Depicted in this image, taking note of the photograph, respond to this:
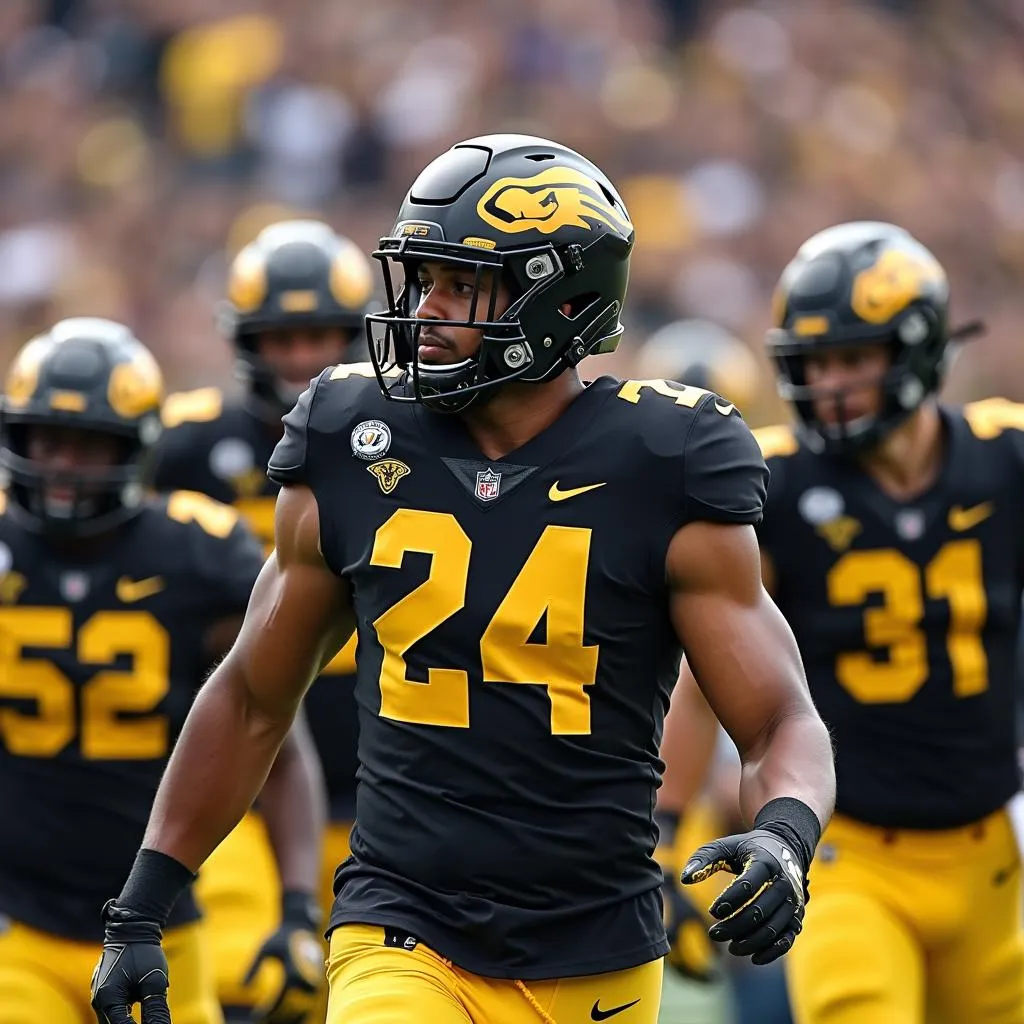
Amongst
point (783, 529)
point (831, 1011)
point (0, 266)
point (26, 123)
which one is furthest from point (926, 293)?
point (26, 123)

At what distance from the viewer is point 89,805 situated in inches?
181

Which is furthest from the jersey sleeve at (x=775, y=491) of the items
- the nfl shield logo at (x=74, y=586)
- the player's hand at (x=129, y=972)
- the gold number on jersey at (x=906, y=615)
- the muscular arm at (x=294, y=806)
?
the player's hand at (x=129, y=972)

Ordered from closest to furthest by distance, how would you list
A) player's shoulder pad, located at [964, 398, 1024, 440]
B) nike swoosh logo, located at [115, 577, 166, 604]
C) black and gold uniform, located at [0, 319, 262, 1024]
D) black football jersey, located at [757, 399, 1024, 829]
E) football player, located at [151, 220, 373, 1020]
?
1. black and gold uniform, located at [0, 319, 262, 1024]
2. nike swoosh logo, located at [115, 577, 166, 604]
3. black football jersey, located at [757, 399, 1024, 829]
4. player's shoulder pad, located at [964, 398, 1024, 440]
5. football player, located at [151, 220, 373, 1020]

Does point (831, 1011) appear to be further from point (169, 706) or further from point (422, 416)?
point (422, 416)

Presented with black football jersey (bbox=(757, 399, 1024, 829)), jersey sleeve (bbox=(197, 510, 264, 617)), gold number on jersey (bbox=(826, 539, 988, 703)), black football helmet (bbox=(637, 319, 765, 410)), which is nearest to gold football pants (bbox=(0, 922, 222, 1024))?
jersey sleeve (bbox=(197, 510, 264, 617))

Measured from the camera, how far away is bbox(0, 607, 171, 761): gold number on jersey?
4.61 m

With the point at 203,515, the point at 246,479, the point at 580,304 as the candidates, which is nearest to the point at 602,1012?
the point at 580,304

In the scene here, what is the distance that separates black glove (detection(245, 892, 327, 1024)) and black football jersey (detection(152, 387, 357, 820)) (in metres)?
1.46

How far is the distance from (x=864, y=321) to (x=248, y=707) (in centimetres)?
229

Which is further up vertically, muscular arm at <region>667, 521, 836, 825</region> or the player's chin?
the player's chin

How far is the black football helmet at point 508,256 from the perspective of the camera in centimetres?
325

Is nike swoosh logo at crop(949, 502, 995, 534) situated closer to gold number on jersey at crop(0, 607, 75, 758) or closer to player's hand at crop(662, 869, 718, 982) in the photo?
player's hand at crop(662, 869, 718, 982)

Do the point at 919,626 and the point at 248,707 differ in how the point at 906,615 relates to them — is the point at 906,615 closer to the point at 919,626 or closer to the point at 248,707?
the point at 919,626

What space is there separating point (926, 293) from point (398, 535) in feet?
8.16
